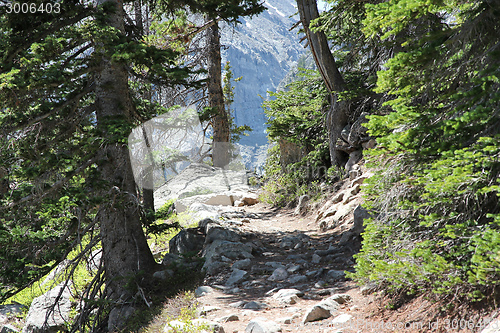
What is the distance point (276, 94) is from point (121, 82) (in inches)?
253

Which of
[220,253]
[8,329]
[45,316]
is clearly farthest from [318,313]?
[8,329]

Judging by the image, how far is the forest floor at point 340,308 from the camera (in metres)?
2.81

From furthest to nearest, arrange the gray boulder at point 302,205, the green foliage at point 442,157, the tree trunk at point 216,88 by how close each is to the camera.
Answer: the tree trunk at point 216,88 < the gray boulder at point 302,205 < the green foliage at point 442,157

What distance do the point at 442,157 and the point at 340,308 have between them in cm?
230

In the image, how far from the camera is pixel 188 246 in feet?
24.6

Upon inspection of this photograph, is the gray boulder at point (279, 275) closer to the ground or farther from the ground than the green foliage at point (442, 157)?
closer to the ground

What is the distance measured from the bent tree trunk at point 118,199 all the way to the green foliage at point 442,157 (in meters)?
4.36

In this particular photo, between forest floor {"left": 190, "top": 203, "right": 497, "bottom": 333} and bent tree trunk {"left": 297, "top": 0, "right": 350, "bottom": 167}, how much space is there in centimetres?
387

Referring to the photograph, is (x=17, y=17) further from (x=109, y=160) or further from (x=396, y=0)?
(x=396, y=0)

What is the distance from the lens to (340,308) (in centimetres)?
408

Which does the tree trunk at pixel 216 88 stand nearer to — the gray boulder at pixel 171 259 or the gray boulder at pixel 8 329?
the gray boulder at pixel 171 259

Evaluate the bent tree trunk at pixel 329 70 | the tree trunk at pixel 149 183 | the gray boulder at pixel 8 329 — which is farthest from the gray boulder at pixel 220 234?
the gray boulder at pixel 8 329

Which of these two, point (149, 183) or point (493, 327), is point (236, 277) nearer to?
point (493, 327)

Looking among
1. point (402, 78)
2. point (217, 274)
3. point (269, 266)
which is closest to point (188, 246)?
point (217, 274)
